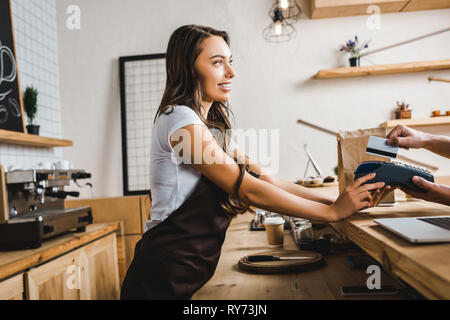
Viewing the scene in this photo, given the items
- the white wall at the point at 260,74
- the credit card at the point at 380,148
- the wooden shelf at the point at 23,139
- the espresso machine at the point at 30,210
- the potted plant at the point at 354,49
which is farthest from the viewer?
the white wall at the point at 260,74

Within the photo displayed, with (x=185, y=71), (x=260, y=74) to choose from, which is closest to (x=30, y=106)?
(x=260, y=74)

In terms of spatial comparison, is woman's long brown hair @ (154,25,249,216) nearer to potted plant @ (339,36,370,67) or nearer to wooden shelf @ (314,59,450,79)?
wooden shelf @ (314,59,450,79)

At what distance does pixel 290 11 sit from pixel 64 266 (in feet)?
9.19

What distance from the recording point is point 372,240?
2.66 feet

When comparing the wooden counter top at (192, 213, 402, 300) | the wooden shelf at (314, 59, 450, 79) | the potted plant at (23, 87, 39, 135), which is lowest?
the wooden counter top at (192, 213, 402, 300)

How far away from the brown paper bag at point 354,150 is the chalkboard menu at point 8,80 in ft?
7.57

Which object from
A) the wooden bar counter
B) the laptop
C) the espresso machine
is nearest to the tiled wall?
the espresso machine

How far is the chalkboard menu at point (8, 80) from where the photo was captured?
258cm

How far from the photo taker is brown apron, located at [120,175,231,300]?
1052 millimetres

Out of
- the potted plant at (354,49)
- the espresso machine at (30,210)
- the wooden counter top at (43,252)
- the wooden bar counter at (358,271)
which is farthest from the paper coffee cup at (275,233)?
the potted plant at (354,49)

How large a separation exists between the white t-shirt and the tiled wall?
2.01 meters

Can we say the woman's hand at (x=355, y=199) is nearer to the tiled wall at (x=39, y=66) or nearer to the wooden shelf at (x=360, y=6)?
the tiled wall at (x=39, y=66)
